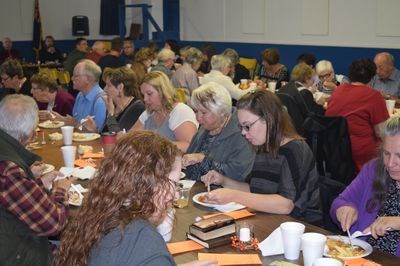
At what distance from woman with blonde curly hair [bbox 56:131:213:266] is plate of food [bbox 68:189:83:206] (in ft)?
4.08

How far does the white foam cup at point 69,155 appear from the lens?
10.9 feet

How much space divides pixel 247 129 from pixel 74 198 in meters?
0.96

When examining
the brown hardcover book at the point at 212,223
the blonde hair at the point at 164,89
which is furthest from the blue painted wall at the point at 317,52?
the brown hardcover book at the point at 212,223

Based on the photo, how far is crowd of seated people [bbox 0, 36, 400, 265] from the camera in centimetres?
239

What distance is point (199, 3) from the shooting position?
1160 cm

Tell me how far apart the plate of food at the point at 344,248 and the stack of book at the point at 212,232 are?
384 mm

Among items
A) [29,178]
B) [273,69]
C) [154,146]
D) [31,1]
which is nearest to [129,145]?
[154,146]

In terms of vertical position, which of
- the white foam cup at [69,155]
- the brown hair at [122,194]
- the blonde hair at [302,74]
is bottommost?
the white foam cup at [69,155]

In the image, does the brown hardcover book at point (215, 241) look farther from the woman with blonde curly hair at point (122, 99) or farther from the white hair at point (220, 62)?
the white hair at point (220, 62)

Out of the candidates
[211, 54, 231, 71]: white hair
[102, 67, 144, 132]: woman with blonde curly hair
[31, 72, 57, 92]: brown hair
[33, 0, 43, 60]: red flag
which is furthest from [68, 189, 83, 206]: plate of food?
[33, 0, 43, 60]: red flag

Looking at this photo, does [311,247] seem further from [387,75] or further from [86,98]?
[387,75]

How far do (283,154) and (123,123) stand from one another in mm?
2345

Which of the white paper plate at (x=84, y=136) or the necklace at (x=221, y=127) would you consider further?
the white paper plate at (x=84, y=136)

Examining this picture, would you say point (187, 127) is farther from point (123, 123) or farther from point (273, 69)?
point (273, 69)
